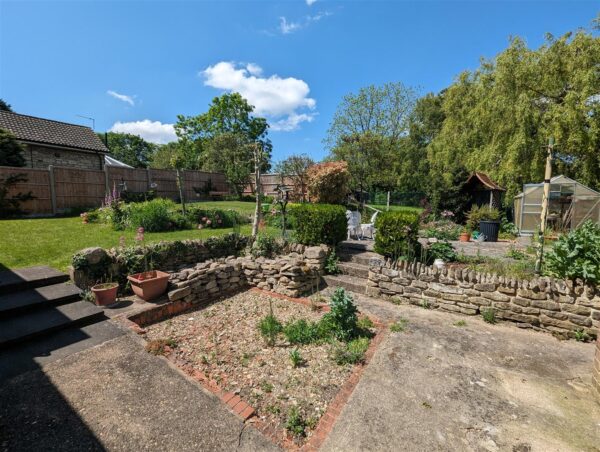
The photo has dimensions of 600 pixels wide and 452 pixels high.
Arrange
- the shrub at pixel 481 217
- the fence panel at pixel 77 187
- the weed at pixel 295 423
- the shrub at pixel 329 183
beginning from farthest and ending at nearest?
the shrub at pixel 329 183
the fence panel at pixel 77 187
the shrub at pixel 481 217
the weed at pixel 295 423

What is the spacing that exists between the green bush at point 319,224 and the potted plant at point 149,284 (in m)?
3.15

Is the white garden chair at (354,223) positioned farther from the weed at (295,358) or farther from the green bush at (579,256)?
the weed at (295,358)

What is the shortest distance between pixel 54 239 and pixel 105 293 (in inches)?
140

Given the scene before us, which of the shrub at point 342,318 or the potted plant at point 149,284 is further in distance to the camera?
the potted plant at point 149,284

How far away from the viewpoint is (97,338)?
3389 mm

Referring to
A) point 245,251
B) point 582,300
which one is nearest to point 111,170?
point 245,251

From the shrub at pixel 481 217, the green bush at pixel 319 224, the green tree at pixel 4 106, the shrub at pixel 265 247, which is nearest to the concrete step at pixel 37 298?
the shrub at pixel 265 247

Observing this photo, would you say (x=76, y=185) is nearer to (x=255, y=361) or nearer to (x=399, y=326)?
(x=255, y=361)

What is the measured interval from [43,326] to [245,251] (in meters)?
3.81

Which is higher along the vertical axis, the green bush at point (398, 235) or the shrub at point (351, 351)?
the green bush at point (398, 235)

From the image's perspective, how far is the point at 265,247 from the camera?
20.7ft

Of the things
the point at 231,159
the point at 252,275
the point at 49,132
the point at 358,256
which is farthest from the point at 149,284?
the point at 231,159

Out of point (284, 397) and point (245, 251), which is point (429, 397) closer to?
point (284, 397)

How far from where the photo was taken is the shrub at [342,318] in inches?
145
